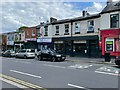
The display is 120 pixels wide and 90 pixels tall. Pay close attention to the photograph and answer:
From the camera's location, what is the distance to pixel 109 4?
31.1 m

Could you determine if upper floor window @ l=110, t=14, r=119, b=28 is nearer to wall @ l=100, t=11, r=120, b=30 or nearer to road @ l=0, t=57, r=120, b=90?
wall @ l=100, t=11, r=120, b=30

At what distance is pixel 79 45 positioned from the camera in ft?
113

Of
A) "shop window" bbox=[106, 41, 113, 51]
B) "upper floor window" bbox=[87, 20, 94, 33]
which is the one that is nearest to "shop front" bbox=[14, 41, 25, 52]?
"upper floor window" bbox=[87, 20, 94, 33]

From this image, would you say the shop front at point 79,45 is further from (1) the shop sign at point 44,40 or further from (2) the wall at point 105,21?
(2) the wall at point 105,21

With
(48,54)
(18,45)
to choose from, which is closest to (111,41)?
(48,54)

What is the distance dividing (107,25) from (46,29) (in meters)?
14.9

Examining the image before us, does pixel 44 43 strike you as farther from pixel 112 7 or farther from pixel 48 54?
pixel 112 7

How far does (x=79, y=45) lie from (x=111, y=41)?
6.68 meters

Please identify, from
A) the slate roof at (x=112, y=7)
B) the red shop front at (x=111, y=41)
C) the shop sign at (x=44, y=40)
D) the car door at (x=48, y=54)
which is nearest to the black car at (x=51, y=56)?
the car door at (x=48, y=54)

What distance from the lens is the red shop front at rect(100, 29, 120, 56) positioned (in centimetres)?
2795

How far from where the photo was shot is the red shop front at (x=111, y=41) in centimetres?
2795

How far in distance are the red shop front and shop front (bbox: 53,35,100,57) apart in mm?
1314

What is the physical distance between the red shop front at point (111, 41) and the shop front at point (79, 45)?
4.31 ft

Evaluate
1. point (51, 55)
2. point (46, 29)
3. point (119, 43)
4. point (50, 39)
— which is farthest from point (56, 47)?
point (119, 43)
